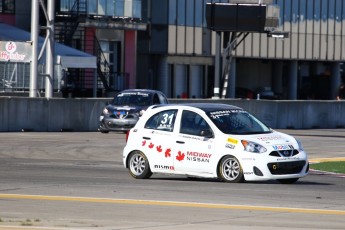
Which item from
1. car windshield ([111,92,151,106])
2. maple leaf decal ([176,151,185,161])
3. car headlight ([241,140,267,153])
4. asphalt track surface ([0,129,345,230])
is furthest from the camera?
car windshield ([111,92,151,106])

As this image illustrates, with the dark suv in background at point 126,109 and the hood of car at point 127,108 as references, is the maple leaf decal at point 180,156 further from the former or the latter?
the hood of car at point 127,108

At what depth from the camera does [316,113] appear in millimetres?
46844

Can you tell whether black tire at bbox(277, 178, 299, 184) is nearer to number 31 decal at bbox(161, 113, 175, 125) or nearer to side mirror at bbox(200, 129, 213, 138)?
side mirror at bbox(200, 129, 213, 138)

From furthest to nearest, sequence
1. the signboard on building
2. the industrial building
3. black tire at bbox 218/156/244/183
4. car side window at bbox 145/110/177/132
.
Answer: the industrial building
the signboard on building
car side window at bbox 145/110/177/132
black tire at bbox 218/156/244/183

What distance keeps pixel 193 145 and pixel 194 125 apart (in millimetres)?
397

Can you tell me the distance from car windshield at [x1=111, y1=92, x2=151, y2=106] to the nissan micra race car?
54.4 ft

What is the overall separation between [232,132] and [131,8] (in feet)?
145

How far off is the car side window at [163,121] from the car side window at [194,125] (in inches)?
9.0

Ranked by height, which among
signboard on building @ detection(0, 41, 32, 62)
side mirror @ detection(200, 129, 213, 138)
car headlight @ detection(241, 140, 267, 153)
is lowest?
car headlight @ detection(241, 140, 267, 153)

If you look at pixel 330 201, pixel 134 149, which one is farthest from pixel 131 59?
pixel 330 201

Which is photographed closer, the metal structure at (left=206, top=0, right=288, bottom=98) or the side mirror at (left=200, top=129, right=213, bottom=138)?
the side mirror at (left=200, top=129, right=213, bottom=138)

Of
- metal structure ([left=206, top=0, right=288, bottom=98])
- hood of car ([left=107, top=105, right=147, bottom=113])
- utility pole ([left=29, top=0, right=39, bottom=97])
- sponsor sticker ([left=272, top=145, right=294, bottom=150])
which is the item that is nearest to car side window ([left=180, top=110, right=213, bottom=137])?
sponsor sticker ([left=272, top=145, right=294, bottom=150])

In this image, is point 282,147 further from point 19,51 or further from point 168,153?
point 19,51

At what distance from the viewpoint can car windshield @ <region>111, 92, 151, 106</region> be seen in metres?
36.9
